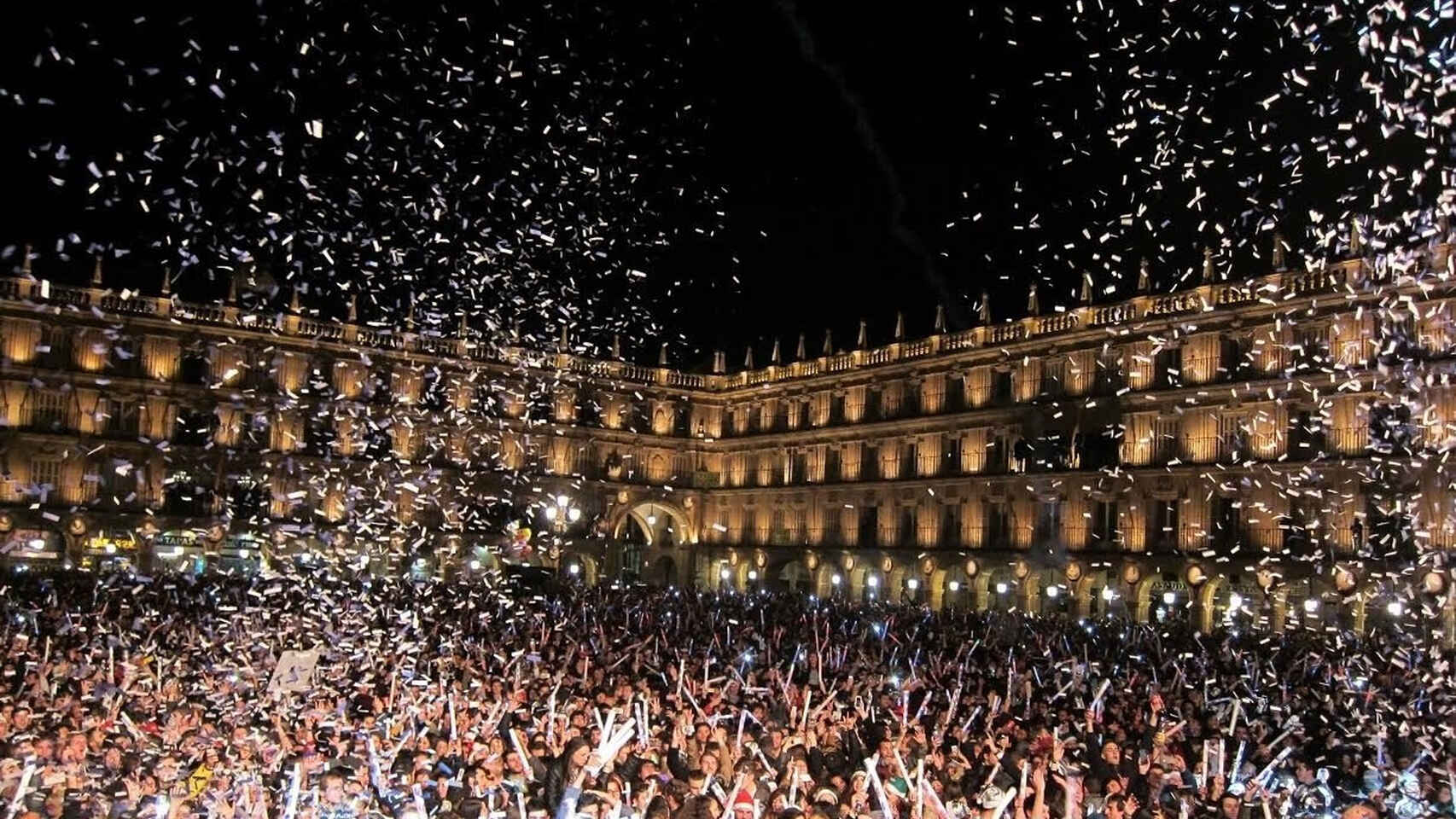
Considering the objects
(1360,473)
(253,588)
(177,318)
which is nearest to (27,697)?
(253,588)

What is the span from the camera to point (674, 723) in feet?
44.1

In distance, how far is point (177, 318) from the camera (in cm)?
5206

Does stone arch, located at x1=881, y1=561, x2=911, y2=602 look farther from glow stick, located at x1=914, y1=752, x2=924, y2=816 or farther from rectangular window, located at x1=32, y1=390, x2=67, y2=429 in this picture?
glow stick, located at x1=914, y1=752, x2=924, y2=816

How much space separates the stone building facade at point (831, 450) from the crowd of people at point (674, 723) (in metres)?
12.2

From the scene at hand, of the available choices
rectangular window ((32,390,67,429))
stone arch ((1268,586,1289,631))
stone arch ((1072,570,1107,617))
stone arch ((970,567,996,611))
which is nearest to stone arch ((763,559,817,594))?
stone arch ((970,567,996,611))

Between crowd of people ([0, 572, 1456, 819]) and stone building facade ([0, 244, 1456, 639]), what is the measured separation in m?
12.2

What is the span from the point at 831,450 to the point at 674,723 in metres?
43.8

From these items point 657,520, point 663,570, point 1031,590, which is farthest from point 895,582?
point 657,520

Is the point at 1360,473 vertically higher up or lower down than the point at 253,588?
higher up

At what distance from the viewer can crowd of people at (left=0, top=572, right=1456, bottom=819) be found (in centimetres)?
1027

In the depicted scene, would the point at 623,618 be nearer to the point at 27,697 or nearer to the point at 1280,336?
the point at 27,697

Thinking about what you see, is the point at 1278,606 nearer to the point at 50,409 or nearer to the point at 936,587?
the point at 936,587

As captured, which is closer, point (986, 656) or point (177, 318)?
point (986, 656)

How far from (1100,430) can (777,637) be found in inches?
882
